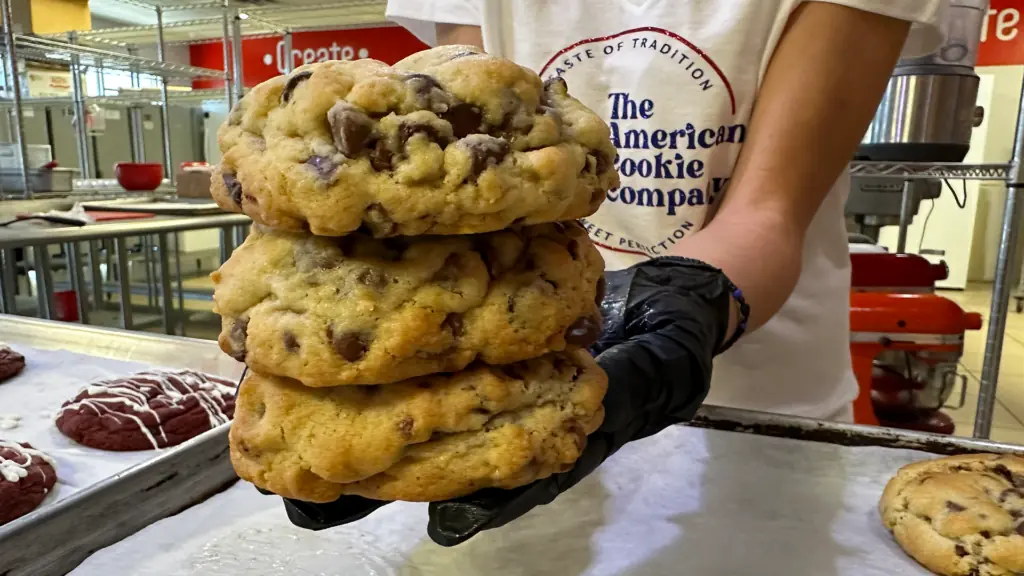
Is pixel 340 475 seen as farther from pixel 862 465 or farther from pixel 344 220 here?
pixel 862 465

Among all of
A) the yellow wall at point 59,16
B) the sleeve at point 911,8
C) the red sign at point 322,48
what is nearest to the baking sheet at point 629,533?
the sleeve at point 911,8

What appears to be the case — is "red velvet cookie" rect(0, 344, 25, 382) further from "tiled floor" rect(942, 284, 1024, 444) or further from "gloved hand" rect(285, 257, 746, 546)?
"tiled floor" rect(942, 284, 1024, 444)

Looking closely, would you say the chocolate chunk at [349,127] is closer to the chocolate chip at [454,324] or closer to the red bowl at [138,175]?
the chocolate chip at [454,324]

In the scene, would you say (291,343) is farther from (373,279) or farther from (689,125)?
(689,125)

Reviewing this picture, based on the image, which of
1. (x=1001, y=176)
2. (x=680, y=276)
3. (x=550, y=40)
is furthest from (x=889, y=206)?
(x=680, y=276)

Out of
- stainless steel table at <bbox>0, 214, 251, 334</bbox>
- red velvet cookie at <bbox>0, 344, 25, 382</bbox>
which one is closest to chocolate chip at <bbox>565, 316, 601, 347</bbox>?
red velvet cookie at <bbox>0, 344, 25, 382</bbox>

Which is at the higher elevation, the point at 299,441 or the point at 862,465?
the point at 299,441
